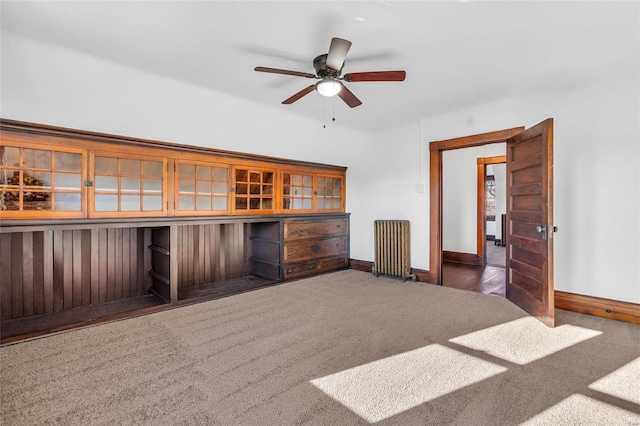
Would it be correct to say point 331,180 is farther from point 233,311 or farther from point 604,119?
point 604,119

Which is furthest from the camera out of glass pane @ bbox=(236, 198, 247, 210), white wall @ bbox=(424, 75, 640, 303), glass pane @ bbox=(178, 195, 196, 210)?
glass pane @ bbox=(236, 198, 247, 210)

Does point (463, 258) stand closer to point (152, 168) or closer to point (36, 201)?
point (152, 168)

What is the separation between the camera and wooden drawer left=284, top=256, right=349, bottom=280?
14.3 feet

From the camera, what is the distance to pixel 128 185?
3.04m

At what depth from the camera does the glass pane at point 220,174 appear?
3.68 meters

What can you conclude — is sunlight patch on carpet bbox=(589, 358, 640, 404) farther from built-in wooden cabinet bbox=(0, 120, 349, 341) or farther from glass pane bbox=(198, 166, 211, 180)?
glass pane bbox=(198, 166, 211, 180)

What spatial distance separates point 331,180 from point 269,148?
1.39 meters

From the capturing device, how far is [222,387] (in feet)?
5.89

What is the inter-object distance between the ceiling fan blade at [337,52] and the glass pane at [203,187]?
2.07 meters

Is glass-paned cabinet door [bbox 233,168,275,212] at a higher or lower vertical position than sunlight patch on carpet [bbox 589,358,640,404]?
higher

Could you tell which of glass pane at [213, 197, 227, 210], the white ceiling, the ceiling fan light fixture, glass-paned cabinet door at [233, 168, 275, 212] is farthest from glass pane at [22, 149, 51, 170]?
the ceiling fan light fixture

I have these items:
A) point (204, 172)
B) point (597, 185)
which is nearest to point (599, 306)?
point (597, 185)

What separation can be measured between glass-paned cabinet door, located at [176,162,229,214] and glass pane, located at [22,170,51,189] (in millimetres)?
1073

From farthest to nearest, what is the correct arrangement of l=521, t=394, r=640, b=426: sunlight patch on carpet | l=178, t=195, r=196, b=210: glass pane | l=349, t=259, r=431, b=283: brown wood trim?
l=349, t=259, r=431, b=283: brown wood trim < l=178, t=195, r=196, b=210: glass pane < l=521, t=394, r=640, b=426: sunlight patch on carpet
